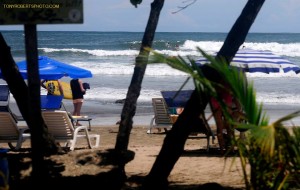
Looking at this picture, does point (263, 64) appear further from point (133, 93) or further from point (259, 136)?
point (259, 136)

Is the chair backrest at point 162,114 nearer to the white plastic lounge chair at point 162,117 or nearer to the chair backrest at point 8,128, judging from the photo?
the white plastic lounge chair at point 162,117

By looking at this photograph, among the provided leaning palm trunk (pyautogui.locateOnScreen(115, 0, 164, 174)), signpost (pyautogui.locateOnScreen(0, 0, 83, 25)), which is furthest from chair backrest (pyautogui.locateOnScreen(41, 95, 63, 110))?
signpost (pyautogui.locateOnScreen(0, 0, 83, 25))

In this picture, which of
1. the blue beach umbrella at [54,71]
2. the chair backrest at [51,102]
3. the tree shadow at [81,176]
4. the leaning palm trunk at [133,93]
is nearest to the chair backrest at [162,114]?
the blue beach umbrella at [54,71]

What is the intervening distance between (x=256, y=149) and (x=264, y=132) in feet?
1.64

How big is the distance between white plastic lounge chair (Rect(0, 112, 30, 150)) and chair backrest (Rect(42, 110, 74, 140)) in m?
0.42

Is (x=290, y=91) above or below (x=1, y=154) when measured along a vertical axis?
below

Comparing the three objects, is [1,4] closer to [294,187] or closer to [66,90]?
[294,187]

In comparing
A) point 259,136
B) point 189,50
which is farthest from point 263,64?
point 189,50

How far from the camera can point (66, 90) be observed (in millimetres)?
16578

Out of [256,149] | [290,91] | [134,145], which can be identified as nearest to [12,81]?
[256,149]

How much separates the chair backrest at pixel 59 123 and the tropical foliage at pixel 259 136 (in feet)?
16.5

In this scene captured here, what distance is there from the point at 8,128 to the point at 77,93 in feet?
18.5

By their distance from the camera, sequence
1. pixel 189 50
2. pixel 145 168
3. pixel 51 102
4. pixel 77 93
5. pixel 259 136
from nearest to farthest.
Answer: pixel 259 136, pixel 145 168, pixel 51 102, pixel 77 93, pixel 189 50

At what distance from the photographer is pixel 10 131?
9578 millimetres
